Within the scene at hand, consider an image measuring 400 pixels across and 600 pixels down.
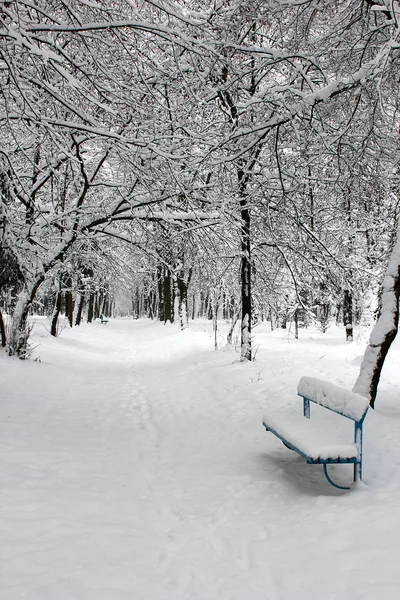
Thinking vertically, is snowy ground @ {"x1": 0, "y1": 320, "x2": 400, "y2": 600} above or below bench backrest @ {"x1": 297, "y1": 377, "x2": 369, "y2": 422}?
below

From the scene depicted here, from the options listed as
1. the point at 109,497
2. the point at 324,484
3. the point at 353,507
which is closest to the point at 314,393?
the point at 324,484

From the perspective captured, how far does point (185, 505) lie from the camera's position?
407 centimetres

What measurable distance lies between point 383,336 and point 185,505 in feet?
11.1

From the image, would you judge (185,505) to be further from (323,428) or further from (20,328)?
(20,328)

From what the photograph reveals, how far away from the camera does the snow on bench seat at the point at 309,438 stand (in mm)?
3924

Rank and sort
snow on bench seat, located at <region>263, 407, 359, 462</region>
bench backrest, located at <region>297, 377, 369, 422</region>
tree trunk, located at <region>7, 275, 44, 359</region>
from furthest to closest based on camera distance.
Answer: tree trunk, located at <region>7, 275, 44, 359</region> < bench backrest, located at <region>297, 377, 369, 422</region> < snow on bench seat, located at <region>263, 407, 359, 462</region>

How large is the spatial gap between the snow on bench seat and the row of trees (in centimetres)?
298

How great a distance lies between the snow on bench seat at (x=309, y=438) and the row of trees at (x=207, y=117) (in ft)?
9.77

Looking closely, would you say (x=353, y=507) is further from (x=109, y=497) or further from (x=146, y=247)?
→ (x=146, y=247)

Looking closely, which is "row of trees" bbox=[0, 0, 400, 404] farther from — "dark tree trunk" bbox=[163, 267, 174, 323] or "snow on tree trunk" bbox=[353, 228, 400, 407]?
"dark tree trunk" bbox=[163, 267, 174, 323]

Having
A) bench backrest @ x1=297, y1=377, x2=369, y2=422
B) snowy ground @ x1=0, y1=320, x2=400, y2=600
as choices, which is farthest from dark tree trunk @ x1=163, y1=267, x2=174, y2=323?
bench backrest @ x1=297, y1=377, x2=369, y2=422

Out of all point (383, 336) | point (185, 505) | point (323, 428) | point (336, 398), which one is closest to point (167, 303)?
point (383, 336)

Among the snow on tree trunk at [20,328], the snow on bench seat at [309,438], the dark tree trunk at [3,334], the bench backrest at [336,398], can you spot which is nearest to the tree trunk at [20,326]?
the snow on tree trunk at [20,328]

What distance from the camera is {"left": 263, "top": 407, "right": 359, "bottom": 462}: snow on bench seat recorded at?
154 inches
